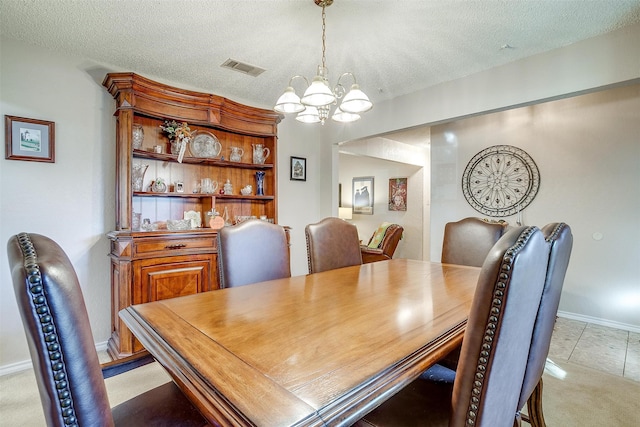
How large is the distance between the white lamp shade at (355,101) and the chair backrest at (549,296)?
1183 millimetres

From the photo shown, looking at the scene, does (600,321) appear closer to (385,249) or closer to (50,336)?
(385,249)

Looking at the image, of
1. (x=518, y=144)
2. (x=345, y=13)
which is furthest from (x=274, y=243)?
(x=518, y=144)

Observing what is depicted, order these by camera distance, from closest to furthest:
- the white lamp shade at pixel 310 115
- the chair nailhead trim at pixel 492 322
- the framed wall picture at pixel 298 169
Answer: the chair nailhead trim at pixel 492 322 → the white lamp shade at pixel 310 115 → the framed wall picture at pixel 298 169

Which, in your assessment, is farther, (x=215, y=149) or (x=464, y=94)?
(x=215, y=149)

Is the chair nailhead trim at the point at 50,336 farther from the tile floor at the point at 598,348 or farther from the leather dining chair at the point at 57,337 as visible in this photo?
the tile floor at the point at 598,348

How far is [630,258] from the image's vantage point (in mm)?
3102

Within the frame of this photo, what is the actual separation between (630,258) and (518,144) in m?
1.56

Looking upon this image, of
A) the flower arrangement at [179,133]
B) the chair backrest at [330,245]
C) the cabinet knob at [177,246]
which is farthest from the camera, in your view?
the flower arrangement at [179,133]

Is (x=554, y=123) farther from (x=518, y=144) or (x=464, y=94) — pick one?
(x=464, y=94)

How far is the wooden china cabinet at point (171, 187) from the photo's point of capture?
244cm

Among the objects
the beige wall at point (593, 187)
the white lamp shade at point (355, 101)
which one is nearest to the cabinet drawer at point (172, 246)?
the white lamp shade at point (355, 101)

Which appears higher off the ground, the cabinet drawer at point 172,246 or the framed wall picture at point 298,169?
the framed wall picture at point 298,169

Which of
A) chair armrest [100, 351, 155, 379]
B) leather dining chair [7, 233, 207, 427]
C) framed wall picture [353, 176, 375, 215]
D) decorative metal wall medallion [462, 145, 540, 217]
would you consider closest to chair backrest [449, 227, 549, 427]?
leather dining chair [7, 233, 207, 427]

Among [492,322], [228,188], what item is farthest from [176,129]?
[492,322]
